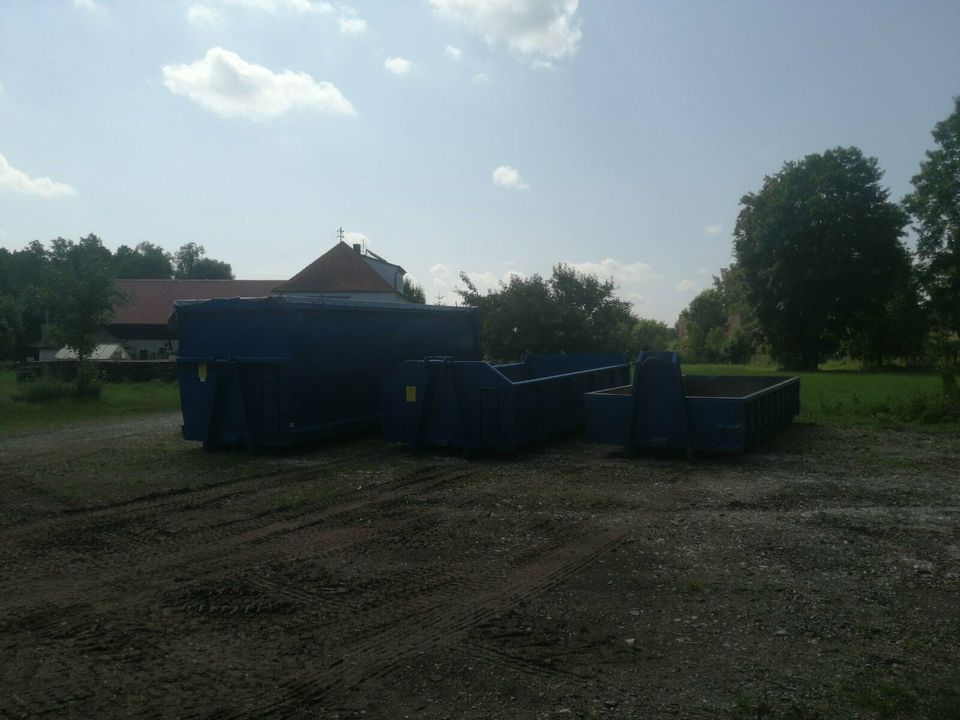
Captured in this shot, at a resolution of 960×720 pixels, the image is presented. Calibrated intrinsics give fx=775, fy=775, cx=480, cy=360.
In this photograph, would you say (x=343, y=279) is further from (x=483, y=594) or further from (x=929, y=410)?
(x=483, y=594)

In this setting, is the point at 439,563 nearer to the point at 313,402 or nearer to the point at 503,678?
the point at 503,678

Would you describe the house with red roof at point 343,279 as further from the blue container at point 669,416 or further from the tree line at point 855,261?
the blue container at point 669,416

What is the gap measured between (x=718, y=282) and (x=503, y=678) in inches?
2985

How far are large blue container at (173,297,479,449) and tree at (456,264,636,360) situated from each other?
13.7 metres

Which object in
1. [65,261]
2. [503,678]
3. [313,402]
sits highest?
[65,261]

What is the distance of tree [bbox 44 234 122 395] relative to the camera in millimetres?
22062

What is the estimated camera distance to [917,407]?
1611cm

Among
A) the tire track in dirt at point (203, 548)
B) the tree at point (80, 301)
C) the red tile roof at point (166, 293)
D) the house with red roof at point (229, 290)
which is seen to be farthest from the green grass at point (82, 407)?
the red tile roof at point (166, 293)

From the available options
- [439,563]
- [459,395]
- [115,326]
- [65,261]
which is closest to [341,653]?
[439,563]

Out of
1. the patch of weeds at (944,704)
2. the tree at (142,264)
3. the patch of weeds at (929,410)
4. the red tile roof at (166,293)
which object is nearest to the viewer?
the patch of weeds at (944,704)

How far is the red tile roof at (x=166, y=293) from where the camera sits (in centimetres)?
5525

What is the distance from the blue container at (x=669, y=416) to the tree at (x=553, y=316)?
1457cm

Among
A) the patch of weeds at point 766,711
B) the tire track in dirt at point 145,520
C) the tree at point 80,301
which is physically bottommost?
the patch of weeds at point 766,711

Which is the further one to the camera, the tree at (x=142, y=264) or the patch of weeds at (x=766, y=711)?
the tree at (x=142, y=264)
